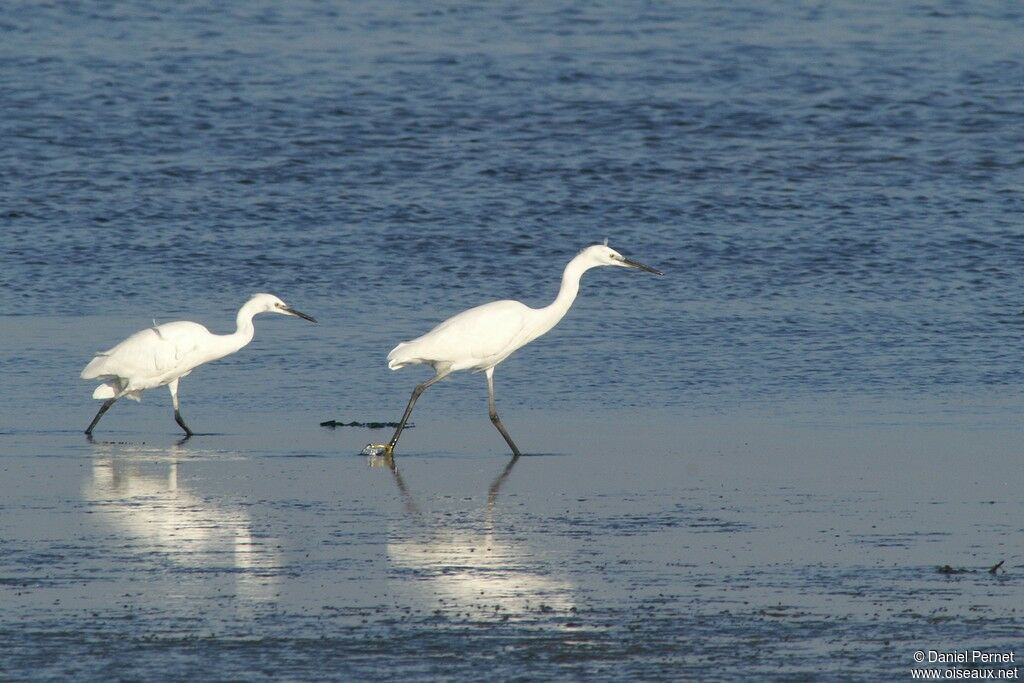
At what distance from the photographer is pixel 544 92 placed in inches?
1056

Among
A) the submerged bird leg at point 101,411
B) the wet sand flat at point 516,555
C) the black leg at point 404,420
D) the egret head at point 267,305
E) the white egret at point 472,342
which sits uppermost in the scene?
the wet sand flat at point 516,555

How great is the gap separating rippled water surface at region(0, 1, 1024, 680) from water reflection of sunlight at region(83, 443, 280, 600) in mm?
40

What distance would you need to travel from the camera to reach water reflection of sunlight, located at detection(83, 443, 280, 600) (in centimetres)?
735

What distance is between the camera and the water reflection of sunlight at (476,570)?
6754mm

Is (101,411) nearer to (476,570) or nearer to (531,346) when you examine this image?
(531,346)

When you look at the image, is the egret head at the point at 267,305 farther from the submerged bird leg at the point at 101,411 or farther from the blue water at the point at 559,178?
the submerged bird leg at the point at 101,411

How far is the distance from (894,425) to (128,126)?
16213mm


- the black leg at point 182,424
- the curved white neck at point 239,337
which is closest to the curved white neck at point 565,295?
the curved white neck at point 239,337

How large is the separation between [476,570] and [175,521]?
1787 millimetres

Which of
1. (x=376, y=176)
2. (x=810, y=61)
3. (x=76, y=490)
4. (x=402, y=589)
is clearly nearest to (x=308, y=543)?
(x=402, y=589)

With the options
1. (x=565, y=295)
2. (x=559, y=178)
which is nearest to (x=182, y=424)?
(x=565, y=295)

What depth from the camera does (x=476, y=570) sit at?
7.30 meters

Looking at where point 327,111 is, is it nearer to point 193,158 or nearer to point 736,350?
point 193,158

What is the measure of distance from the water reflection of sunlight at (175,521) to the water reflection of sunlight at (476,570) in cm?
58
